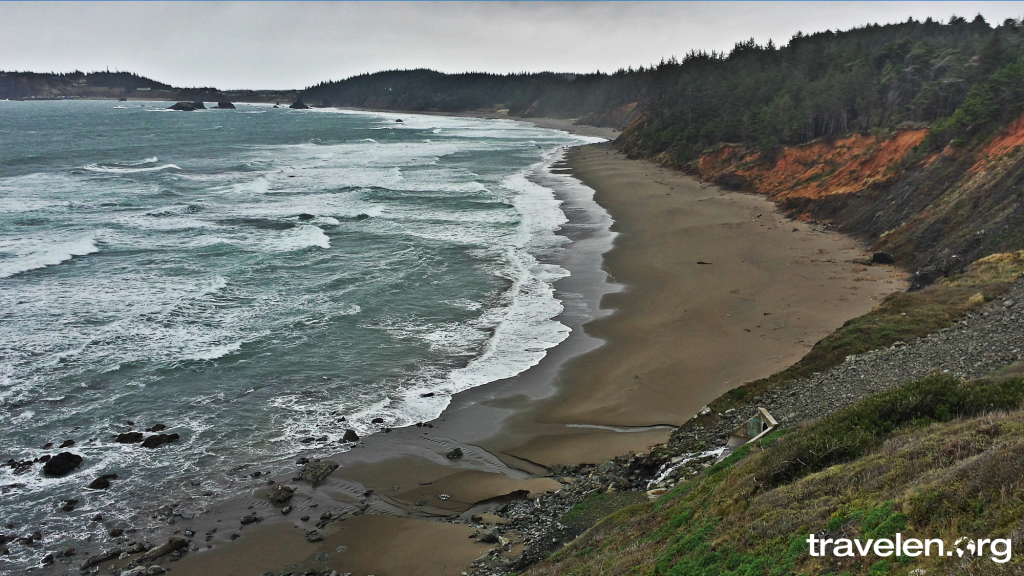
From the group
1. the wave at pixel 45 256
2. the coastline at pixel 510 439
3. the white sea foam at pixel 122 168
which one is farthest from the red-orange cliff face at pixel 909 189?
the white sea foam at pixel 122 168

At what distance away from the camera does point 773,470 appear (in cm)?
934

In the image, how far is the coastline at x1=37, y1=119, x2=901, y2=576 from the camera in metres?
12.8

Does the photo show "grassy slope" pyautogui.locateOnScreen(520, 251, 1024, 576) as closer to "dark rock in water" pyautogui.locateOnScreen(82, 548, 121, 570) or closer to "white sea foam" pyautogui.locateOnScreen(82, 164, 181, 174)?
"dark rock in water" pyautogui.locateOnScreen(82, 548, 121, 570)

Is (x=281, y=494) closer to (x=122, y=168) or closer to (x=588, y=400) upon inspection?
(x=588, y=400)

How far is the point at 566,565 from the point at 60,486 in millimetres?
12062

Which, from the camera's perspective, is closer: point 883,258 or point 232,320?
point 232,320

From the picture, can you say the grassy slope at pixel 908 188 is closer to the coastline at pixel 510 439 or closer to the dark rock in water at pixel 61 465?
the coastline at pixel 510 439

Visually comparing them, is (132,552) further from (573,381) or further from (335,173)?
(335,173)

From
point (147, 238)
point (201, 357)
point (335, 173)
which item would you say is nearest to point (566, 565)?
point (201, 357)

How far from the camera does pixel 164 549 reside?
508 inches

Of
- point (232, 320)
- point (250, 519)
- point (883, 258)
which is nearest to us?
point (250, 519)

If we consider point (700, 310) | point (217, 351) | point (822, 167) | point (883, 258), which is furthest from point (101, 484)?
point (822, 167)

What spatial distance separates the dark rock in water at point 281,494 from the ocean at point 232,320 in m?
1.06

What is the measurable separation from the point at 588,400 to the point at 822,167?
3369 centimetres
